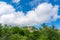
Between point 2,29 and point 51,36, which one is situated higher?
point 2,29

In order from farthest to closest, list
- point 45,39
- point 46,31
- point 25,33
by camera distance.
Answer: point 25,33 → point 46,31 → point 45,39

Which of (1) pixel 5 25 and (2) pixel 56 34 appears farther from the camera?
(1) pixel 5 25

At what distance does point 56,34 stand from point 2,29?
34.5 feet

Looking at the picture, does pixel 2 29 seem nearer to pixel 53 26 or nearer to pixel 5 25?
pixel 5 25

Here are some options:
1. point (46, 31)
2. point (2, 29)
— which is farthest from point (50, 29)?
point (2, 29)

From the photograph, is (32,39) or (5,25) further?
(5,25)

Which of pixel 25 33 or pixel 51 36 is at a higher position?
pixel 25 33

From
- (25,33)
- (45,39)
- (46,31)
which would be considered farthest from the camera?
(25,33)

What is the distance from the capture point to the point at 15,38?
111 ft

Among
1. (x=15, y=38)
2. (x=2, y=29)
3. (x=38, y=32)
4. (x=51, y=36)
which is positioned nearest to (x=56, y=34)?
(x=51, y=36)

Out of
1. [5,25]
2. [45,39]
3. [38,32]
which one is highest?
[5,25]

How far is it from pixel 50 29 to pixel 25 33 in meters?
6.59

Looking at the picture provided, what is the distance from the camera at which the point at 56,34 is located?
115ft

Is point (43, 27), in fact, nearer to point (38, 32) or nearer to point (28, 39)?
point (38, 32)
